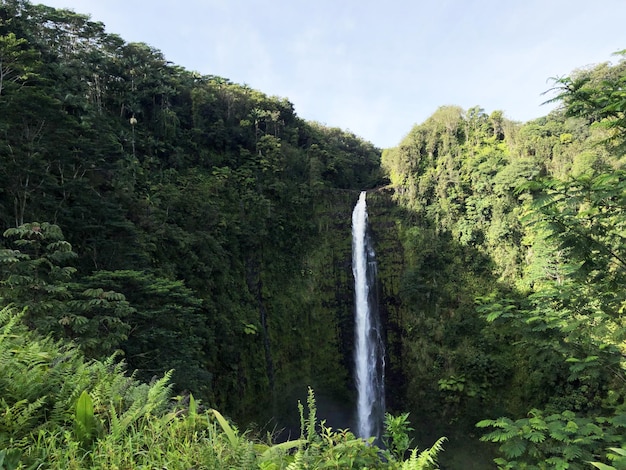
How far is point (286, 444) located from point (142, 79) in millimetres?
22970

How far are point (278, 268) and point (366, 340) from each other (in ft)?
21.3

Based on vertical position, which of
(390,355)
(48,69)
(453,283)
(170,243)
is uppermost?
(48,69)

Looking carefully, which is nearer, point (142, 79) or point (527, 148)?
point (527, 148)

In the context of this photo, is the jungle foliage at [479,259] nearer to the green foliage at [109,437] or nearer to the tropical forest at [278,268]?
the tropical forest at [278,268]

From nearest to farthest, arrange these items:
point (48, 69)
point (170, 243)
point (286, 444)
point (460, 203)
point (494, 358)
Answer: point (286, 444)
point (48, 69)
point (170, 243)
point (494, 358)
point (460, 203)

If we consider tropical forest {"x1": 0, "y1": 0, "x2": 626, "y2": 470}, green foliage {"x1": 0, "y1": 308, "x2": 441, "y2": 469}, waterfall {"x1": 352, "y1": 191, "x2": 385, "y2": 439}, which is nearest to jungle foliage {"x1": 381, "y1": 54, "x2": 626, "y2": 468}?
tropical forest {"x1": 0, "y1": 0, "x2": 626, "y2": 470}

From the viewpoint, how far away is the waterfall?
16.8 meters

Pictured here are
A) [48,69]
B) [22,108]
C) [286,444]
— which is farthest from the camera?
[48,69]

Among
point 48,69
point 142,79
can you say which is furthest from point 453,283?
point 142,79

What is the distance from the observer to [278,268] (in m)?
19.1

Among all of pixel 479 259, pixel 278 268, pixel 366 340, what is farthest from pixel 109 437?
pixel 479 259

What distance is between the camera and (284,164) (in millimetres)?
21672

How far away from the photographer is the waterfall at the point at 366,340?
659 inches

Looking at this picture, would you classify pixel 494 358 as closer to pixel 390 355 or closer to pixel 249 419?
pixel 390 355
